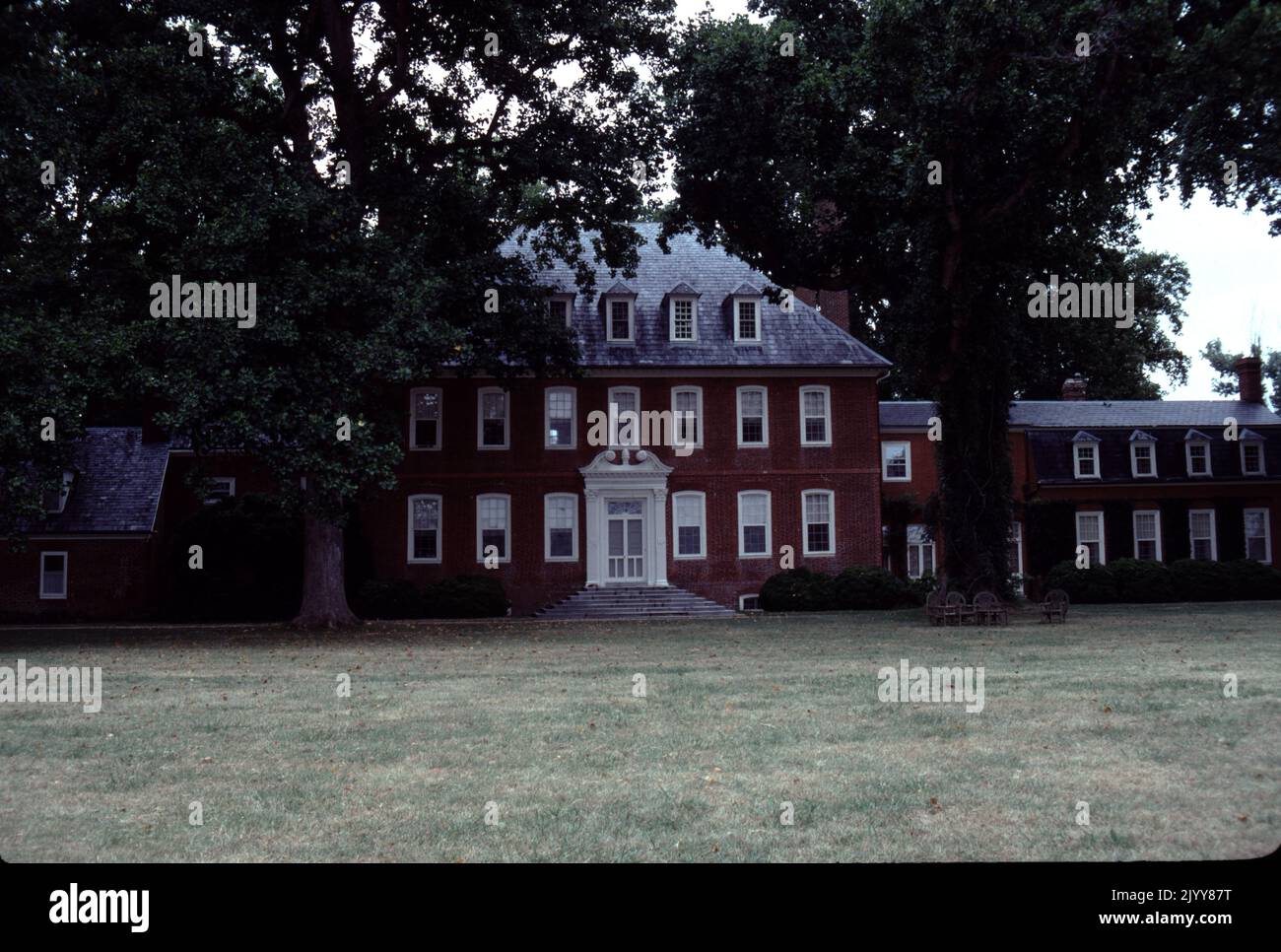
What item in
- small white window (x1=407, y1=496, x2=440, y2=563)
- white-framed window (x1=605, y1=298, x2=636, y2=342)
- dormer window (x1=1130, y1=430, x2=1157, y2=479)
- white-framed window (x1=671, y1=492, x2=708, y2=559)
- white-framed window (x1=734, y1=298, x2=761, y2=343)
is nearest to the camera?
small white window (x1=407, y1=496, x2=440, y2=563)

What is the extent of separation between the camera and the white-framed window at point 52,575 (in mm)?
33656

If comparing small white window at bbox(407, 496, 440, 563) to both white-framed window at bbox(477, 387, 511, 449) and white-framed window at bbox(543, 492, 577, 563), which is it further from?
white-framed window at bbox(543, 492, 577, 563)

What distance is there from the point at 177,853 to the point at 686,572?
28509 millimetres

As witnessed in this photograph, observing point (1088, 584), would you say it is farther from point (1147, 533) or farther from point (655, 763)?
point (655, 763)

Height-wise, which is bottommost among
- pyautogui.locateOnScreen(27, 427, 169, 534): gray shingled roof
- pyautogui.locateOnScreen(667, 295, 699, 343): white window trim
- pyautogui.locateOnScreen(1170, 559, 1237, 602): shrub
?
pyautogui.locateOnScreen(1170, 559, 1237, 602): shrub

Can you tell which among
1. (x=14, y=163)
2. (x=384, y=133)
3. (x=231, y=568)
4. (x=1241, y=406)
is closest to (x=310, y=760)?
(x=14, y=163)

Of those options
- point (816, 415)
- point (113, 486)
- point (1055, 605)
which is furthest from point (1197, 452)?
point (113, 486)

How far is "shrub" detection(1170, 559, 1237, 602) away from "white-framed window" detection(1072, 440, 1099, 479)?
5.43 metres

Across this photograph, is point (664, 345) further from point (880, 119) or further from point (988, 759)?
point (988, 759)

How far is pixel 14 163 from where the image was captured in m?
20.5

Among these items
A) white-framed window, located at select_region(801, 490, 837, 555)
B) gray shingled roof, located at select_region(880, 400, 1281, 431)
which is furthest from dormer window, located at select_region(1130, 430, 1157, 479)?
white-framed window, located at select_region(801, 490, 837, 555)

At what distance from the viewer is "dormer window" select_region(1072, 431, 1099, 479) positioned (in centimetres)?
4144

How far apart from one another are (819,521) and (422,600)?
12.4 meters

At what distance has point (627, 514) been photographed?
34.6m
